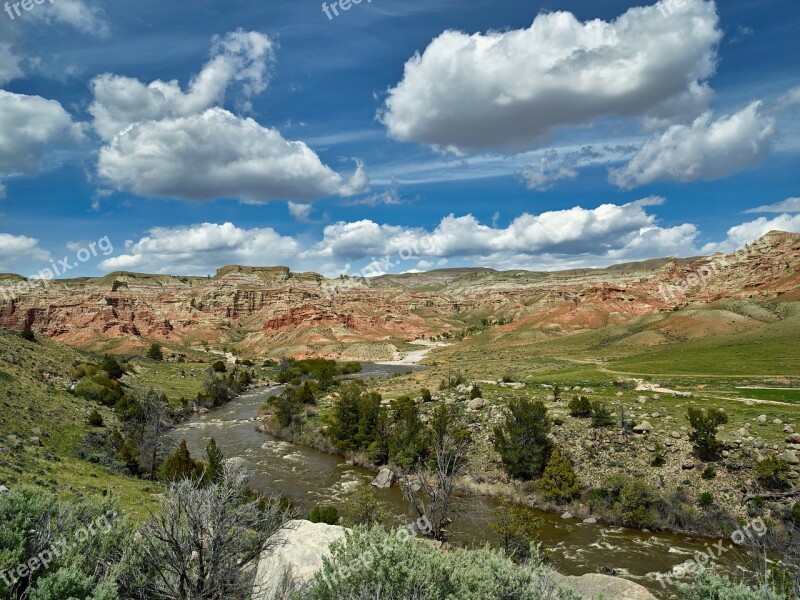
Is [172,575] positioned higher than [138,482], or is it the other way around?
[172,575]

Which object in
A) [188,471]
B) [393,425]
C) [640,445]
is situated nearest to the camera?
[188,471]

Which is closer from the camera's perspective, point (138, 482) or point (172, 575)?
point (172, 575)

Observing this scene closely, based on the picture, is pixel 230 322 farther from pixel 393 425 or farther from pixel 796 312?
pixel 796 312

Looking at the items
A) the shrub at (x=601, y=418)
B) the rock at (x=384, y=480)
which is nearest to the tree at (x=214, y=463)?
the rock at (x=384, y=480)

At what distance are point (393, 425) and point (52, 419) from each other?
2554 centimetres

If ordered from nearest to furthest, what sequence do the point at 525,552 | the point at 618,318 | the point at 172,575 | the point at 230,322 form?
1. the point at 172,575
2. the point at 525,552
3. the point at 618,318
4. the point at 230,322

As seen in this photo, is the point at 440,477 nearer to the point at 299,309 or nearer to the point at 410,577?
the point at 410,577

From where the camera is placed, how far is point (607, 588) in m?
14.3

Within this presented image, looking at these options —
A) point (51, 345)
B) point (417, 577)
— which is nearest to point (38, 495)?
point (417, 577)

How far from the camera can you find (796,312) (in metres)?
85.0

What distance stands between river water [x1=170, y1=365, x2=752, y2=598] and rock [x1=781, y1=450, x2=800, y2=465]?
24.8 feet

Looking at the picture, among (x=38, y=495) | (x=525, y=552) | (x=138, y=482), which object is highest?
(x=38, y=495)

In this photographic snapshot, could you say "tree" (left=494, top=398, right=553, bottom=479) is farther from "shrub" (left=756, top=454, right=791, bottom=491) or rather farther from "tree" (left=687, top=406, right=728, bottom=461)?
"shrub" (left=756, top=454, right=791, bottom=491)

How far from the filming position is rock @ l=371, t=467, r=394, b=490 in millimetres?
30922
